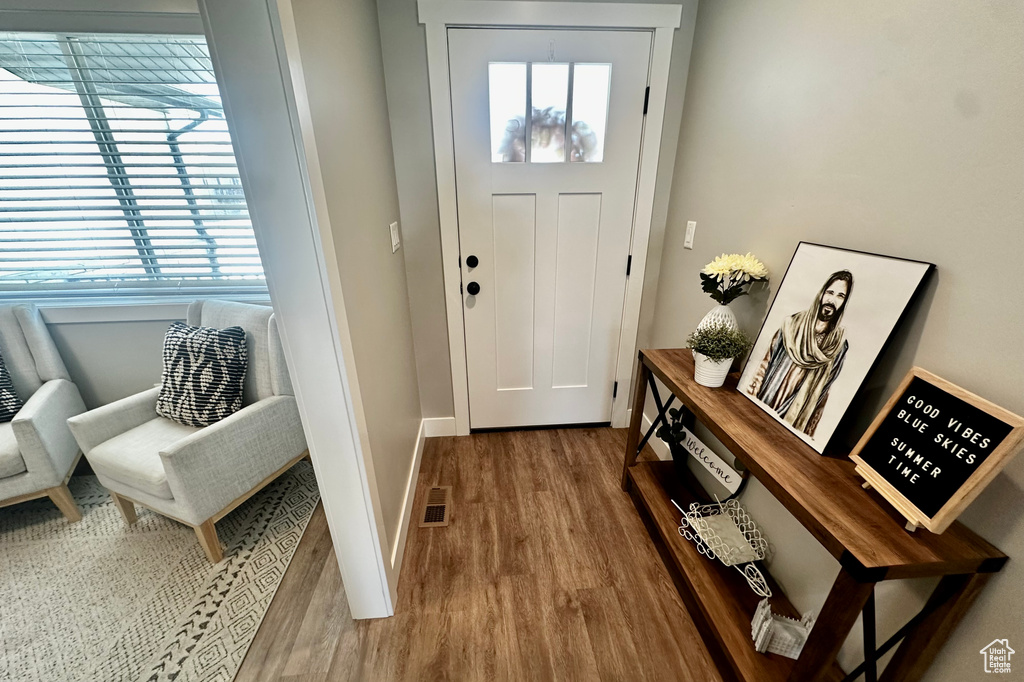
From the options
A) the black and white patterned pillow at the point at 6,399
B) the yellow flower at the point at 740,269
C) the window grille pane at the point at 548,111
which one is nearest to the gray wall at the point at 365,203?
the window grille pane at the point at 548,111

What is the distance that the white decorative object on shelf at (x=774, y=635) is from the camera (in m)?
1.04

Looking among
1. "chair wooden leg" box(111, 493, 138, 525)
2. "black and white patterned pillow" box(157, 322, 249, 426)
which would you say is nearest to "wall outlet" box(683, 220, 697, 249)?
"black and white patterned pillow" box(157, 322, 249, 426)

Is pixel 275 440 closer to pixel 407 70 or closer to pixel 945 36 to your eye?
pixel 407 70

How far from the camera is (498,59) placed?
1.59 metres

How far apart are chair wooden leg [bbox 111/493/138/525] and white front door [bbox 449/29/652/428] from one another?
5.22 feet

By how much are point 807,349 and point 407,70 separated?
1.81 m

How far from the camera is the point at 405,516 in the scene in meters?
1.58

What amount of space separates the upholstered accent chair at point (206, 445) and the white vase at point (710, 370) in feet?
5.58

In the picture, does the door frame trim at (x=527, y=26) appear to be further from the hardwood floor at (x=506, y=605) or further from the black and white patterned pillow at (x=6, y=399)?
the black and white patterned pillow at (x=6, y=399)

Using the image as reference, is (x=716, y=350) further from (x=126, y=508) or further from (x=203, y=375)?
(x=126, y=508)

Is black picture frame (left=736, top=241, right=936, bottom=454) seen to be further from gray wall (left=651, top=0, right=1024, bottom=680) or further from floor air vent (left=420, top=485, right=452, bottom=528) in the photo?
floor air vent (left=420, top=485, right=452, bottom=528)

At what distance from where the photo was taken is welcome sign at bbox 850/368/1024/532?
63 cm

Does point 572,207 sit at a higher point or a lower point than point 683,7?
lower

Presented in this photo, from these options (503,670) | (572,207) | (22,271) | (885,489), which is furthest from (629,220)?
(22,271)
